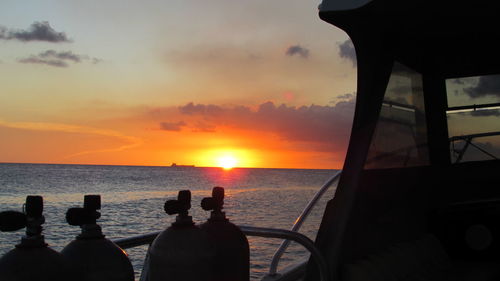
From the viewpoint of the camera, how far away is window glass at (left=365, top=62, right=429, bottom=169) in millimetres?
3680

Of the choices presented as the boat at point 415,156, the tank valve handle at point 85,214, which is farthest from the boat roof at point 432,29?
the tank valve handle at point 85,214

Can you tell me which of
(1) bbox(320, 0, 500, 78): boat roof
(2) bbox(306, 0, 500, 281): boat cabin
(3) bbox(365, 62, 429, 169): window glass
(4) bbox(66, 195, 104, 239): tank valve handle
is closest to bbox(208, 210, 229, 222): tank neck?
(4) bbox(66, 195, 104, 239): tank valve handle

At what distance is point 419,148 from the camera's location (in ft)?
14.9

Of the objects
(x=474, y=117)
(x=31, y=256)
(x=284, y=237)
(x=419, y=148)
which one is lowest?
(x=284, y=237)

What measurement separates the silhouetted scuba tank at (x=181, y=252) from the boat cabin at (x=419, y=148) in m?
1.31

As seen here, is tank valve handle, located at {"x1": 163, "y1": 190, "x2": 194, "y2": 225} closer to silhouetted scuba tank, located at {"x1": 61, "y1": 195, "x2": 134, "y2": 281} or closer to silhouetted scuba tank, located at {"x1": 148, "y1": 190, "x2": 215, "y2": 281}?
silhouetted scuba tank, located at {"x1": 148, "y1": 190, "x2": 215, "y2": 281}

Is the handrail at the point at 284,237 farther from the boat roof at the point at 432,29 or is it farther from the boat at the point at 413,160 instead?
the boat roof at the point at 432,29

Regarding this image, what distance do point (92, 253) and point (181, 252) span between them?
0.35 meters

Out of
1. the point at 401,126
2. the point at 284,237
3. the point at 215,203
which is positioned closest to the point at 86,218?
the point at 215,203

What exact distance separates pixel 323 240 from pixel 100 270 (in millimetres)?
1871

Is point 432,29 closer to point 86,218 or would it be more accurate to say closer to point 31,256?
point 86,218

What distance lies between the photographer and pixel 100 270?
1543 mm

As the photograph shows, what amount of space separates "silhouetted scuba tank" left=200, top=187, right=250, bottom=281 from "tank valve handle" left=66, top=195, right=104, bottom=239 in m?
0.54

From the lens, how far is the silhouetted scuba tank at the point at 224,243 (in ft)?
6.82
